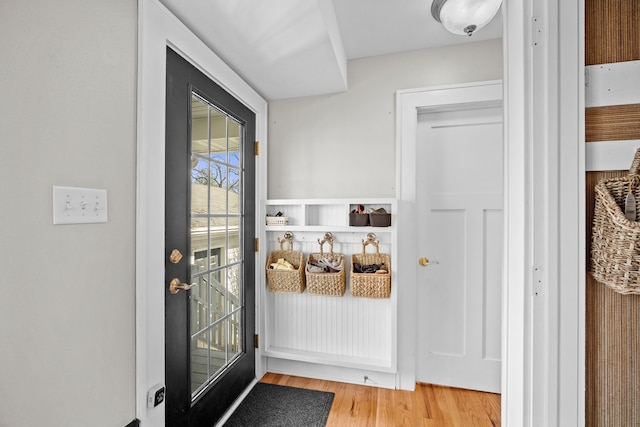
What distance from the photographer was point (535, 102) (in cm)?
83

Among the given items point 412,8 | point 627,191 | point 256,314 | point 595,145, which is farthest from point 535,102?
point 256,314

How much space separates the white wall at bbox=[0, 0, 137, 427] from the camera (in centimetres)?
72

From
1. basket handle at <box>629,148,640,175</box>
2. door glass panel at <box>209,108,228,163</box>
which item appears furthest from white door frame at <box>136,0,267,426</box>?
basket handle at <box>629,148,640,175</box>

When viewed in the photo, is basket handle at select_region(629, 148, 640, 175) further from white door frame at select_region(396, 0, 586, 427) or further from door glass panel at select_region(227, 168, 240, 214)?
door glass panel at select_region(227, 168, 240, 214)

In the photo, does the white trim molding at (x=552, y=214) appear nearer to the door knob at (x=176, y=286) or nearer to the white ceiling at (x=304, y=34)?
the white ceiling at (x=304, y=34)

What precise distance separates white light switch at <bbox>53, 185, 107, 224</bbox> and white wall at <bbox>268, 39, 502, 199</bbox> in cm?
134

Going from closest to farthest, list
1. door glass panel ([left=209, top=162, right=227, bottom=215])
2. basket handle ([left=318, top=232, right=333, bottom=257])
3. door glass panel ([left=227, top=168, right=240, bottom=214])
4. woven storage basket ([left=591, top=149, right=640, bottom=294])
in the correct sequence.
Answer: woven storage basket ([left=591, top=149, right=640, bottom=294]), door glass panel ([left=209, top=162, right=227, bottom=215]), door glass panel ([left=227, top=168, right=240, bottom=214]), basket handle ([left=318, top=232, right=333, bottom=257])

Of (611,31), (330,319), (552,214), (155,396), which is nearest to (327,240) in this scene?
(330,319)

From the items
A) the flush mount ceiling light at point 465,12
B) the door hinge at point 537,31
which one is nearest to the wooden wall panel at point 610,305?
the door hinge at point 537,31

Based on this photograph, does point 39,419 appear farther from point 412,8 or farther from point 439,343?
point 412,8

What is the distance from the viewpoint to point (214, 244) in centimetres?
161

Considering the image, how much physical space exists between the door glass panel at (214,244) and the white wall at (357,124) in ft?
1.41

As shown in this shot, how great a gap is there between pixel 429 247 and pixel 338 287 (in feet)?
2.36

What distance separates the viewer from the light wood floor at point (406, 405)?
5.46ft
